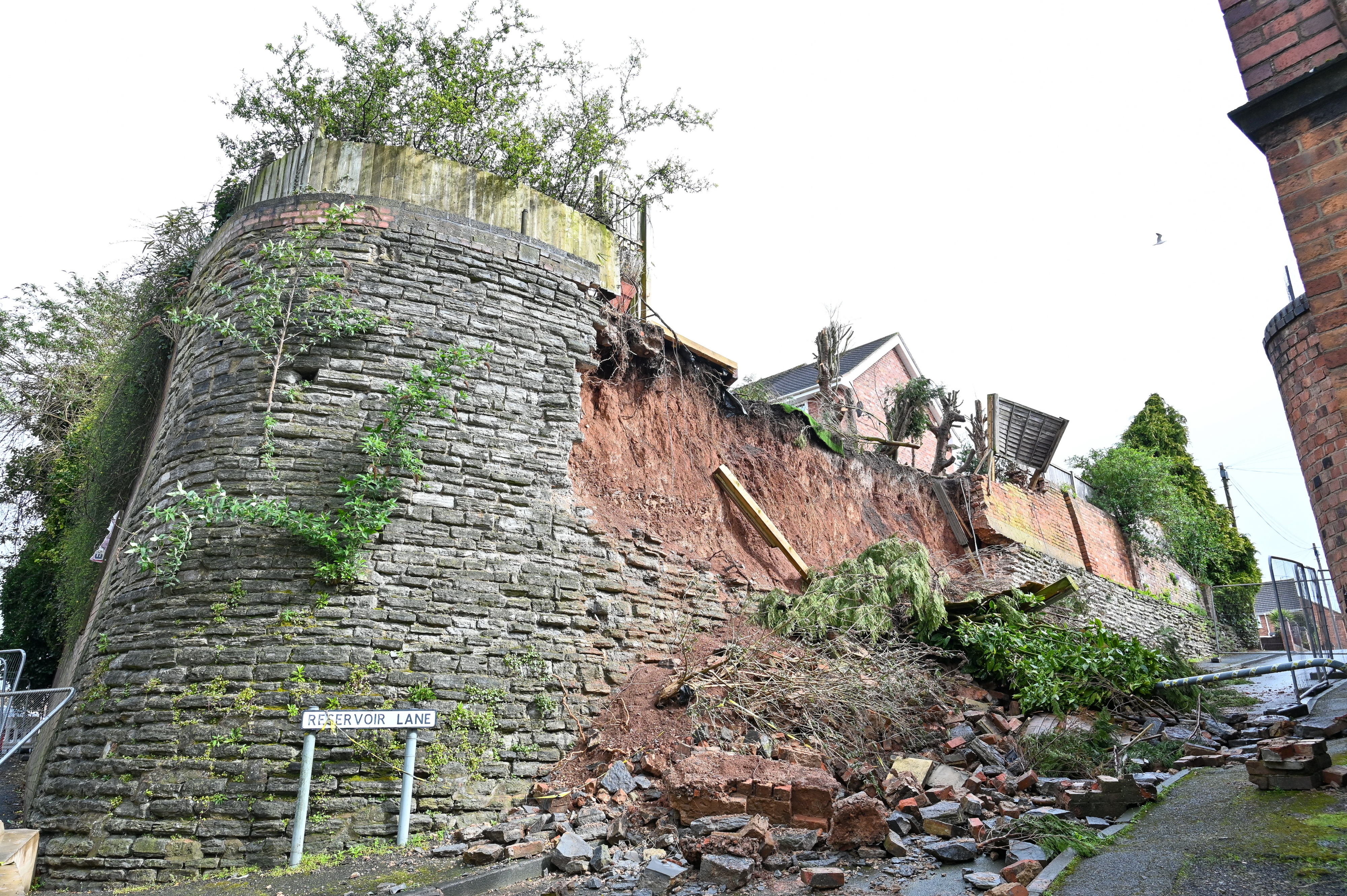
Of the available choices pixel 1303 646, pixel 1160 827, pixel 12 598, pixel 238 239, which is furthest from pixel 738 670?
pixel 12 598

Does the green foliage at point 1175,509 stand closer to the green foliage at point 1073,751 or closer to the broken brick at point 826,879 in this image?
the green foliage at point 1073,751

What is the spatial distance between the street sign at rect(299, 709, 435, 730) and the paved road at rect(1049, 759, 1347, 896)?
4.06m

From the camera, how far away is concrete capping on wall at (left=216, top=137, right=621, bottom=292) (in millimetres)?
7859

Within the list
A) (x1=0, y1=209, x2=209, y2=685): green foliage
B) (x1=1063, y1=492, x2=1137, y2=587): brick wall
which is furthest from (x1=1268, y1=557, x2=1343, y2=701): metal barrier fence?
(x1=0, y1=209, x2=209, y2=685): green foliage

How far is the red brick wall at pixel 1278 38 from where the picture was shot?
11.8ft

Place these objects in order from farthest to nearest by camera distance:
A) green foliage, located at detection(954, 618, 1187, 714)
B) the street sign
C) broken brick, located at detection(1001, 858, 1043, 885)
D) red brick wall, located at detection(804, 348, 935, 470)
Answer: red brick wall, located at detection(804, 348, 935, 470) < green foliage, located at detection(954, 618, 1187, 714) < the street sign < broken brick, located at detection(1001, 858, 1043, 885)

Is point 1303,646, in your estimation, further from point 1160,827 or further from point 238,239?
point 238,239

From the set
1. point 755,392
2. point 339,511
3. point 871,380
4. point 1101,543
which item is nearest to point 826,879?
point 339,511

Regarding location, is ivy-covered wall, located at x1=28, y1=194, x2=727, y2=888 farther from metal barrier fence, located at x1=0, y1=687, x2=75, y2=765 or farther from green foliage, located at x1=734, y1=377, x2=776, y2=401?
green foliage, located at x1=734, y1=377, x2=776, y2=401

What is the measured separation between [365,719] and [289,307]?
12.1ft

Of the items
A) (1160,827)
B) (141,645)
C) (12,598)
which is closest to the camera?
(1160,827)

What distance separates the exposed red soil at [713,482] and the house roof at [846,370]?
7.07 m

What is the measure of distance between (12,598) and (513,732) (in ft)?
39.1

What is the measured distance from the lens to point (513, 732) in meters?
6.23
